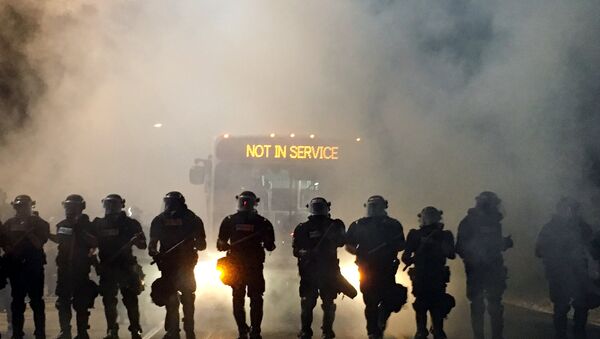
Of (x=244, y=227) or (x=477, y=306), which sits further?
(x=477, y=306)

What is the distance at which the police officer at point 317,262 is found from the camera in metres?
8.71

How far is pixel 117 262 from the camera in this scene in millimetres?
8891

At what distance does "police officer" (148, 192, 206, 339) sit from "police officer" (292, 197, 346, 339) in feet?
3.44

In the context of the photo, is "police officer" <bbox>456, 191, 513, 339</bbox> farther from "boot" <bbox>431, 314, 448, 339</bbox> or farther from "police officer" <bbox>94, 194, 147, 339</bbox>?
"police officer" <bbox>94, 194, 147, 339</bbox>

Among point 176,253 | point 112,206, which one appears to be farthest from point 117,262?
point 176,253

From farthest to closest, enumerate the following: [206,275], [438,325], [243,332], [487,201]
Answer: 1. [206,275]
2. [487,201]
3. [438,325]
4. [243,332]

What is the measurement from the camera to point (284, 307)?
11.7m

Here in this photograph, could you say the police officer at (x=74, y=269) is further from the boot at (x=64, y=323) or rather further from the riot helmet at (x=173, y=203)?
the riot helmet at (x=173, y=203)

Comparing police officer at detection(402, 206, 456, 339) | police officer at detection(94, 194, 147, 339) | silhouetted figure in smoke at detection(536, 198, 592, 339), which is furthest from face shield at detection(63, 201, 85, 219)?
silhouetted figure in smoke at detection(536, 198, 592, 339)

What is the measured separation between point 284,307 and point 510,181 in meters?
4.89

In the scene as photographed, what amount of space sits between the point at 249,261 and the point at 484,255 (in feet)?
8.15

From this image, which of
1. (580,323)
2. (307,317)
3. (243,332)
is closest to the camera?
(243,332)

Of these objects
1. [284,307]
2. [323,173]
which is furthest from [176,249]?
[323,173]

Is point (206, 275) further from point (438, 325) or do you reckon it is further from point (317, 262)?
point (438, 325)
